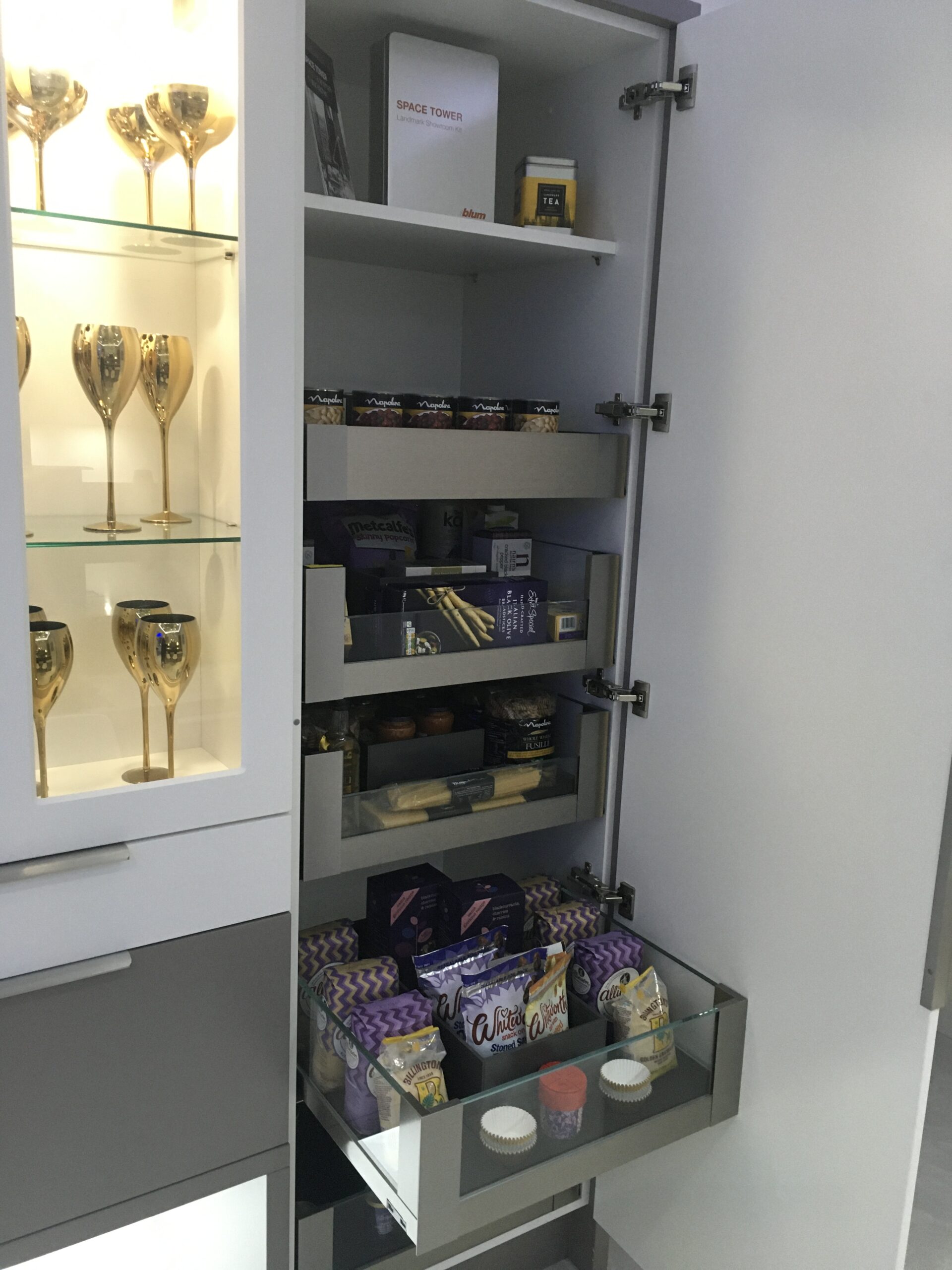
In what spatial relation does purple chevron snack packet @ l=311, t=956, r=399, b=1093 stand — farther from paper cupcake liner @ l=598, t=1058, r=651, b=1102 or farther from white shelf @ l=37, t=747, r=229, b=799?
white shelf @ l=37, t=747, r=229, b=799

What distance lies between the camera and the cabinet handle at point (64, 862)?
119 cm

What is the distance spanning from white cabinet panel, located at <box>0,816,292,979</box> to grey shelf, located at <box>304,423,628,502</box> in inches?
19.0

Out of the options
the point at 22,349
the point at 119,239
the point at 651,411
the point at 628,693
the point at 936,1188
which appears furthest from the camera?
the point at 936,1188

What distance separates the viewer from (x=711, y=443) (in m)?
1.62

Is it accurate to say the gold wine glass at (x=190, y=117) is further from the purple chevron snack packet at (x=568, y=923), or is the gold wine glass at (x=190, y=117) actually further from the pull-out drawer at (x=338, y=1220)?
the pull-out drawer at (x=338, y=1220)

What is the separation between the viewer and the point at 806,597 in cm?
150

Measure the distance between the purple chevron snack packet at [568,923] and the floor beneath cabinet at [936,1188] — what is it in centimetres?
97

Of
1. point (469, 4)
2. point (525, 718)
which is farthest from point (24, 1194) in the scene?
point (469, 4)

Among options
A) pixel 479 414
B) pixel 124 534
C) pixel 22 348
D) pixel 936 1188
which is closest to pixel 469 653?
pixel 479 414

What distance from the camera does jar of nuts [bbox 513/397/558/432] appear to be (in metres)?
1.72

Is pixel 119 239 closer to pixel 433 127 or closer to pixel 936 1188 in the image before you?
pixel 433 127

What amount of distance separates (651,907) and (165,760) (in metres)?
0.92

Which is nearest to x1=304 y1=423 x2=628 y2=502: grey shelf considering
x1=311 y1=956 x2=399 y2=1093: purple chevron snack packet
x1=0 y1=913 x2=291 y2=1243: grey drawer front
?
x1=0 y1=913 x2=291 y2=1243: grey drawer front

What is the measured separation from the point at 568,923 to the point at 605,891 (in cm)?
11
